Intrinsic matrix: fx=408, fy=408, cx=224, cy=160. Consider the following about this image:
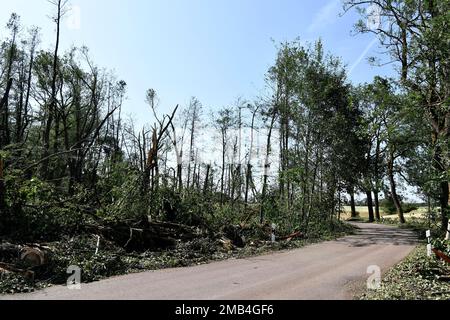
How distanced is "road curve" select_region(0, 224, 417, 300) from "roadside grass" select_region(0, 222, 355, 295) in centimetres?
55

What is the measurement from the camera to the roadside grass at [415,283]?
8.82m

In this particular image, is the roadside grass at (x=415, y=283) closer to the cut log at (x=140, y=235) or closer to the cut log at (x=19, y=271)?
the cut log at (x=19, y=271)

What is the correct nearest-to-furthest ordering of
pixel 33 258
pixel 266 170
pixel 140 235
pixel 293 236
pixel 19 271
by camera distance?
pixel 19 271, pixel 33 258, pixel 140 235, pixel 293 236, pixel 266 170

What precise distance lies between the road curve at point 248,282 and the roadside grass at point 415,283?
0.57m

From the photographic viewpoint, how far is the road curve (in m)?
8.66

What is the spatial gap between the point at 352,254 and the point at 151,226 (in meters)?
8.47

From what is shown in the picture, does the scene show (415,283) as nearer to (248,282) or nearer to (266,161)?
(248,282)

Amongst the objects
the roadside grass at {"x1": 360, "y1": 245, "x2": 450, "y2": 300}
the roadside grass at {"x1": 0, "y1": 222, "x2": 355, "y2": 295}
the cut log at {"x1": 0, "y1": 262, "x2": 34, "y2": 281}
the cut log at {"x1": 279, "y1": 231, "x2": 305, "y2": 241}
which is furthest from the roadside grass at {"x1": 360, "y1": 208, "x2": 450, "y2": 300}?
the cut log at {"x1": 279, "y1": 231, "x2": 305, "y2": 241}

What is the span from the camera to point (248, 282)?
10250mm

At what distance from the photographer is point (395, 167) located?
152ft

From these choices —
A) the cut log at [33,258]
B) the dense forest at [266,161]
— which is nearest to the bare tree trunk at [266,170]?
the dense forest at [266,161]

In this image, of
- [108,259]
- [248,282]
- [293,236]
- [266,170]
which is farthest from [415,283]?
[266,170]

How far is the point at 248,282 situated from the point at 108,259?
4.06m
